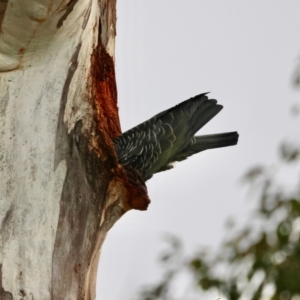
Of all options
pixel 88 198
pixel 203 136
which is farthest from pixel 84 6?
pixel 203 136

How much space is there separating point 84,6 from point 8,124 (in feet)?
1.91

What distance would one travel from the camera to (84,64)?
10.1ft

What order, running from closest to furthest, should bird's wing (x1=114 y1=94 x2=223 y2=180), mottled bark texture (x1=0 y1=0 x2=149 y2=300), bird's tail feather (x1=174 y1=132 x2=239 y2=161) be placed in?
mottled bark texture (x1=0 y1=0 x2=149 y2=300)
bird's wing (x1=114 y1=94 x2=223 y2=180)
bird's tail feather (x1=174 y1=132 x2=239 y2=161)

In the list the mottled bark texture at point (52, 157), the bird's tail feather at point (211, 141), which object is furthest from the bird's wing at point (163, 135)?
the mottled bark texture at point (52, 157)

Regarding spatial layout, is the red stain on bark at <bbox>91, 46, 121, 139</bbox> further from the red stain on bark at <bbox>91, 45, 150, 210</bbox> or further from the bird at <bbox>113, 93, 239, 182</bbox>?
the bird at <bbox>113, 93, 239, 182</bbox>

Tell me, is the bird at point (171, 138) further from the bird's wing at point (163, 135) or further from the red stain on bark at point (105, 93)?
the red stain on bark at point (105, 93)

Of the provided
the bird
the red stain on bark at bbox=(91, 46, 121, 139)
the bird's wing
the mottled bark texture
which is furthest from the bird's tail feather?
the mottled bark texture

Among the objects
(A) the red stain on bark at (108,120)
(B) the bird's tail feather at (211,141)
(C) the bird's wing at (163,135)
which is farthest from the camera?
(B) the bird's tail feather at (211,141)

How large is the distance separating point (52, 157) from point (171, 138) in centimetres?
154

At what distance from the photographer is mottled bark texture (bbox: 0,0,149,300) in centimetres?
259

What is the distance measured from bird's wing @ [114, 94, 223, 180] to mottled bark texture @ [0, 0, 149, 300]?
2.10ft

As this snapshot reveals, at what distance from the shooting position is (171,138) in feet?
13.8

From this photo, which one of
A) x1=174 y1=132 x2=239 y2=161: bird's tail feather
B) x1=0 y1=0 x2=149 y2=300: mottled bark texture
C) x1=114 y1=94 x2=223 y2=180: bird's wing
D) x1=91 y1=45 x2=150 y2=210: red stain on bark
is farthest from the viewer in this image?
x1=174 y1=132 x2=239 y2=161: bird's tail feather

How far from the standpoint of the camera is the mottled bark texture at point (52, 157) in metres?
2.59
